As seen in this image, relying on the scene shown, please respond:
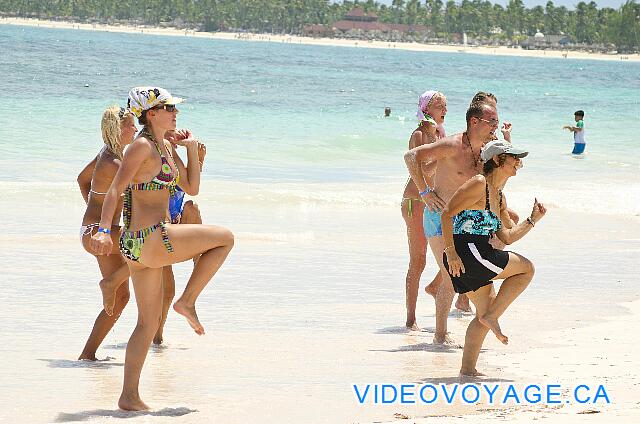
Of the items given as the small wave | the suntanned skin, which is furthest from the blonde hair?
the small wave

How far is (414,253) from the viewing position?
8.72m

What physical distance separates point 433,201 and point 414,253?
108cm

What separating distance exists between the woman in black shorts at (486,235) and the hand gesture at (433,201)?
0.92 meters

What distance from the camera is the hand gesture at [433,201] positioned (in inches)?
302

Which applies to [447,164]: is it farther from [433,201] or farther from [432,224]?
[432,224]

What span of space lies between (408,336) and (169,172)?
121 inches

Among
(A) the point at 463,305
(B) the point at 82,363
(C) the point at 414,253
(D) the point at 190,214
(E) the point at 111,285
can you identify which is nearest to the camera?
(E) the point at 111,285

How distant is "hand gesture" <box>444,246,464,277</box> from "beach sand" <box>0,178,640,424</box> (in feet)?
2.44

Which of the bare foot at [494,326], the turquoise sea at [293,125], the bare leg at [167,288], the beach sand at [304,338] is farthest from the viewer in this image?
the turquoise sea at [293,125]

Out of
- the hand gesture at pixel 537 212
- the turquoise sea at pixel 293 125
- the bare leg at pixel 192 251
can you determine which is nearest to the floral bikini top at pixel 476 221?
the hand gesture at pixel 537 212

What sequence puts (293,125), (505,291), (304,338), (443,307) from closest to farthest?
(505,291) → (443,307) → (304,338) → (293,125)

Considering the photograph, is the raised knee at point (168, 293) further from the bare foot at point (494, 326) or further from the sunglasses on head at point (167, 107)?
the bare foot at point (494, 326)

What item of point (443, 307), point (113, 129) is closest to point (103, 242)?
point (113, 129)

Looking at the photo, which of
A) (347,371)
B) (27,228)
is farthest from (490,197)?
(27,228)
